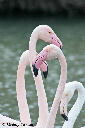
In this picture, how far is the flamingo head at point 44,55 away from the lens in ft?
22.5

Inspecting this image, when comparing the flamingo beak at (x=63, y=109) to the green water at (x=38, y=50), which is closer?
the flamingo beak at (x=63, y=109)

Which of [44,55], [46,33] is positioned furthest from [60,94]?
[46,33]

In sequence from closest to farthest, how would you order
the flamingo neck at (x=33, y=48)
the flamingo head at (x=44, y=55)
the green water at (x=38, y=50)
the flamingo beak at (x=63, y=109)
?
the flamingo head at (x=44, y=55) → the flamingo beak at (x=63, y=109) → the flamingo neck at (x=33, y=48) → the green water at (x=38, y=50)

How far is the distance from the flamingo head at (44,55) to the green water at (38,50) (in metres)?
3.36

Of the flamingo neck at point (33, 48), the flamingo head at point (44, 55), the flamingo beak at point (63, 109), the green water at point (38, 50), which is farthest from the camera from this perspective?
the green water at point (38, 50)

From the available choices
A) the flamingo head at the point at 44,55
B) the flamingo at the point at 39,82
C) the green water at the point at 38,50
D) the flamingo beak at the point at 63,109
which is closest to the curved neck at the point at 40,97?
the flamingo at the point at 39,82

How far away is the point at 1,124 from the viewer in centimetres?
737

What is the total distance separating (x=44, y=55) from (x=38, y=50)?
491 inches

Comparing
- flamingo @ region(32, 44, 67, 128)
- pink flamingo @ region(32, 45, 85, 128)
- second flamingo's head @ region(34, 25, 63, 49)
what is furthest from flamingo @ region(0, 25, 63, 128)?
flamingo @ region(32, 44, 67, 128)

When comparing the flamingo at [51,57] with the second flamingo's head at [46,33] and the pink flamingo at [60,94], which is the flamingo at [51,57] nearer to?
the pink flamingo at [60,94]

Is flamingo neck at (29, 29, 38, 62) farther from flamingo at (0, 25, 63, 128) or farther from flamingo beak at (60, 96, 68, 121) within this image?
flamingo beak at (60, 96, 68, 121)

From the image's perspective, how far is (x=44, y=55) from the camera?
6984mm

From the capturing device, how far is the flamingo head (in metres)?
6.85

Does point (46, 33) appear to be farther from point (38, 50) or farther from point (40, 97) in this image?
point (38, 50)
